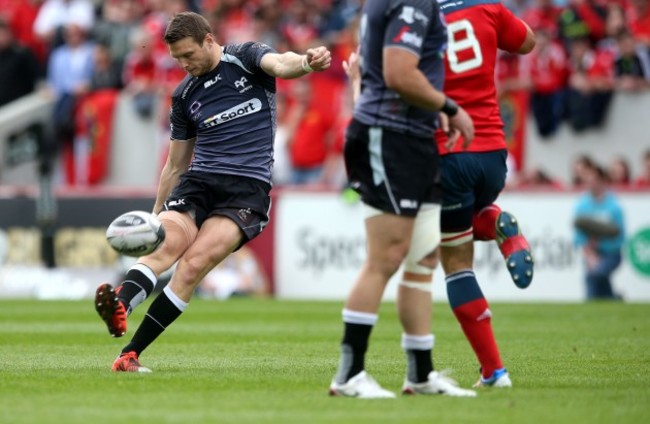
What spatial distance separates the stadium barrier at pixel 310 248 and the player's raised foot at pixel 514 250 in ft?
34.6

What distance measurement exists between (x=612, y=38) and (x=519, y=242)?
1212 cm

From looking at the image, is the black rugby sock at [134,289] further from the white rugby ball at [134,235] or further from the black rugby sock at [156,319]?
the white rugby ball at [134,235]

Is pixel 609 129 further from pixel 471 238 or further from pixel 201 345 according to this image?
pixel 471 238

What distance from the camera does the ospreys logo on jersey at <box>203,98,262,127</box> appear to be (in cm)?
913

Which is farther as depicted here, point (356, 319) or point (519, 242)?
point (519, 242)

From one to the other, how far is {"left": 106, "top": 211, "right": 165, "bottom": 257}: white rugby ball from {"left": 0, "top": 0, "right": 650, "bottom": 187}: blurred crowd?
37.8 ft

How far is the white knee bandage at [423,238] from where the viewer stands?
23.6ft

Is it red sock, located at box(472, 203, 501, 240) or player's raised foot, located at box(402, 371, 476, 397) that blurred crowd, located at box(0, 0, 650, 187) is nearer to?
red sock, located at box(472, 203, 501, 240)

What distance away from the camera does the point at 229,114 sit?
9148 mm

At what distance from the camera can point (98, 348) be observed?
432 inches

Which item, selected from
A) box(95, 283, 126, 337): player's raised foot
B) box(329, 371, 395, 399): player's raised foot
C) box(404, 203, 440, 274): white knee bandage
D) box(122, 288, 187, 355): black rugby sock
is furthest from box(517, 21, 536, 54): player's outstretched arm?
box(95, 283, 126, 337): player's raised foot

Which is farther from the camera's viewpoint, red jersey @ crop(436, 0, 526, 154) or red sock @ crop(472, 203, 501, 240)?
red sock @ crop(472, 203, 501, 240)

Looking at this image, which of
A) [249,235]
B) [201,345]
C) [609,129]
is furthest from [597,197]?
[249,235]

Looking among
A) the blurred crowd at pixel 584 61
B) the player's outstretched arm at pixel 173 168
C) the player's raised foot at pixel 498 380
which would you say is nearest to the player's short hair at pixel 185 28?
the player's outstretched arm at pixel 173 168
